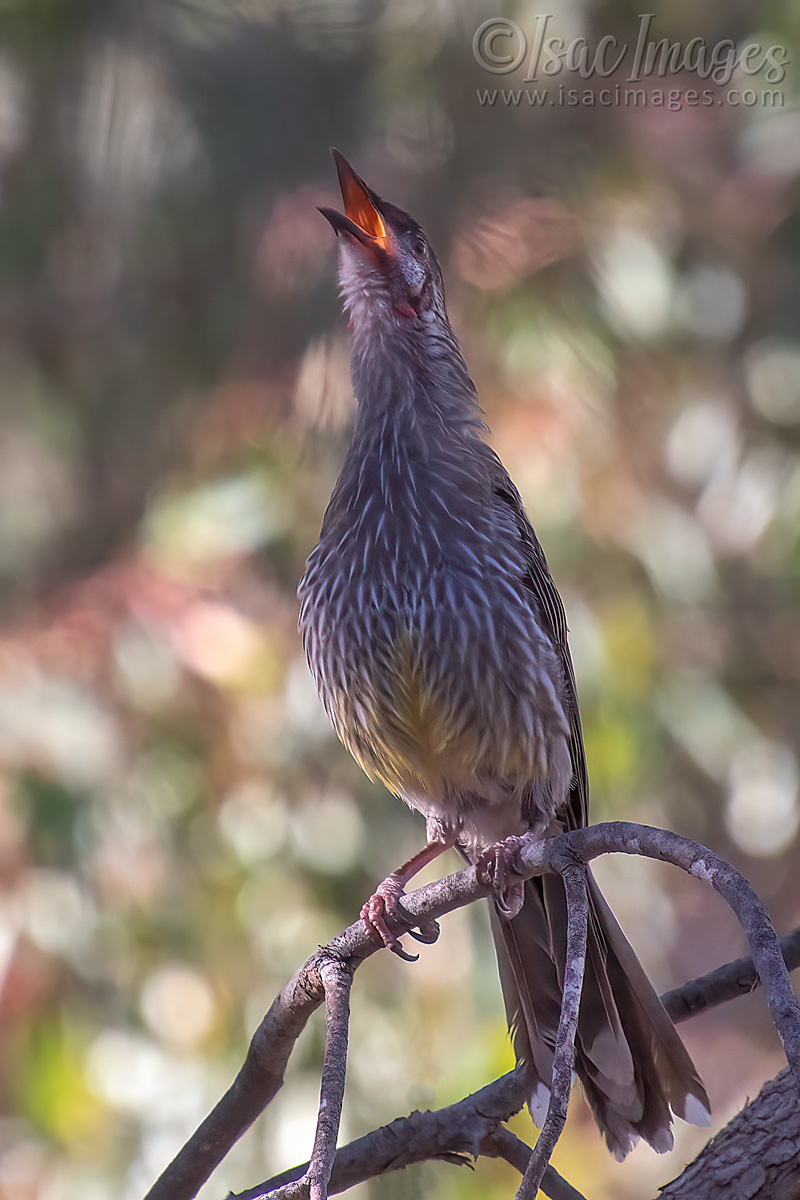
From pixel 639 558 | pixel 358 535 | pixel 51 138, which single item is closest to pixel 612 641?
pixel 639 558

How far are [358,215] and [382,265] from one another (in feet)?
0.59

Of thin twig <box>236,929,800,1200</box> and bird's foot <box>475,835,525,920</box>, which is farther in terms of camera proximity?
thin twig <box>236,929,800,1200</box>

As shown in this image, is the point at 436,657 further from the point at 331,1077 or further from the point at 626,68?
the point at 626,68

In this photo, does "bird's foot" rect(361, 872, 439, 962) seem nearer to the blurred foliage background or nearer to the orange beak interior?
the orange beak interior

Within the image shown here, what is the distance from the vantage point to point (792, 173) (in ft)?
20.1

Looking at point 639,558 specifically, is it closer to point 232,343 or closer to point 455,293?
point 455,293

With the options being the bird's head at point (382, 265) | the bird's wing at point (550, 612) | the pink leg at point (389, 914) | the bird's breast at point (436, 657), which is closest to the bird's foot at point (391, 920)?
the pink leg at point (389, 914)

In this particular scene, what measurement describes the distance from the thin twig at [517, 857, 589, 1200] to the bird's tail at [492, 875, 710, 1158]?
915 millimetres

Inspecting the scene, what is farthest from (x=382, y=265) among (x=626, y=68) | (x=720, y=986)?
(x=626, y=68)

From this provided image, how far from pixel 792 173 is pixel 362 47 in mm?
2263

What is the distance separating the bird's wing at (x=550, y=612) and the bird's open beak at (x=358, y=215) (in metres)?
0.67

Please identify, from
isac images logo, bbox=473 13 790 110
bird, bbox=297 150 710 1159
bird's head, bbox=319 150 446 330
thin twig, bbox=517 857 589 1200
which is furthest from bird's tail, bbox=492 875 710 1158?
isac images logo, bbox=473 13 790 110

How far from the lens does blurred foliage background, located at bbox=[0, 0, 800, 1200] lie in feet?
17.0

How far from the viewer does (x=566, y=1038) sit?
66.9 inches
